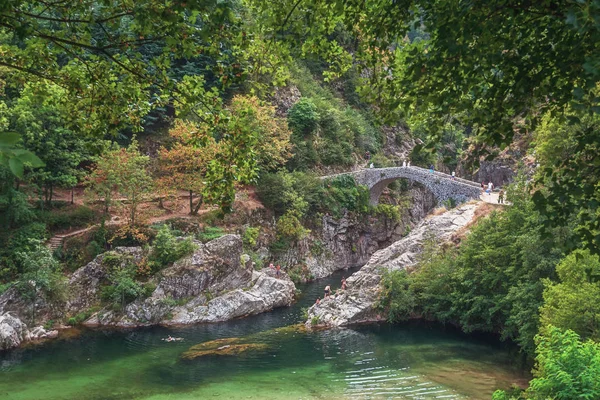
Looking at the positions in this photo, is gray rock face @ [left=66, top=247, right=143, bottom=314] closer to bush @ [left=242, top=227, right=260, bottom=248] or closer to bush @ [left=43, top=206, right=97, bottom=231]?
bush @ [left=43, top=206, right=97, bottom=231]

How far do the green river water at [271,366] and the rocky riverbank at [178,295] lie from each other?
108 cm

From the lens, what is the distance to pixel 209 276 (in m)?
24.3

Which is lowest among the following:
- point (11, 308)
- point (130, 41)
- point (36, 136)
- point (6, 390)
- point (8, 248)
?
point (6, 390)

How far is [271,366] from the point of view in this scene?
688 inches

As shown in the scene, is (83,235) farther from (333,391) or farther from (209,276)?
(333,391)

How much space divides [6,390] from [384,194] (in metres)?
32.7

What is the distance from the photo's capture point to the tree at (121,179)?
24641 millimetres

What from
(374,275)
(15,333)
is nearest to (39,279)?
(15,333)

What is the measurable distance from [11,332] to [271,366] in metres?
9.33

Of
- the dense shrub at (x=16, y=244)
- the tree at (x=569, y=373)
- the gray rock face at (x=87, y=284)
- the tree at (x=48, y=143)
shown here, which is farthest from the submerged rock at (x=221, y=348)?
the tree at (x=569, y=373)

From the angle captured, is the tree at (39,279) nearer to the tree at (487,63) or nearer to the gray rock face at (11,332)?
the gray rock face at (11,332)

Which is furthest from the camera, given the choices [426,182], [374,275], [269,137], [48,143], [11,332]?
[426,182]

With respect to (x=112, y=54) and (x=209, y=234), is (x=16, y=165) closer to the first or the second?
(x=112, y=54)

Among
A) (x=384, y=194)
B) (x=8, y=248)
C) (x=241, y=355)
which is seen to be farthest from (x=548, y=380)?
(x=384, y=194)
